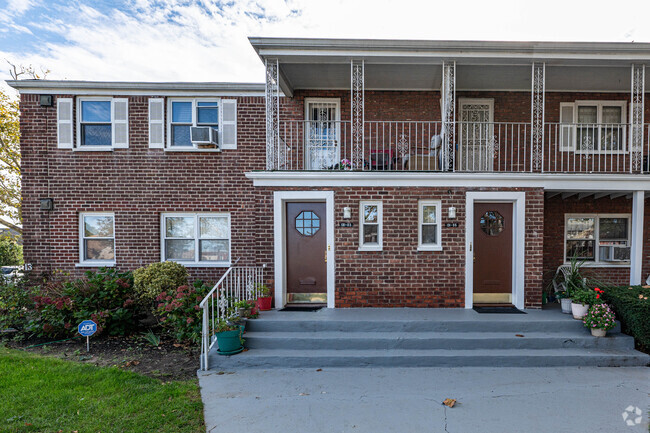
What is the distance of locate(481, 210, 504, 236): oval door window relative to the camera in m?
6.60

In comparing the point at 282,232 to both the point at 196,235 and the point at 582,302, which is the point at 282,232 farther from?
the point at 582,302

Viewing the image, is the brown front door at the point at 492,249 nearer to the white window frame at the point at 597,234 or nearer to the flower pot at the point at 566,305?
the flower pot at the point at 566,305

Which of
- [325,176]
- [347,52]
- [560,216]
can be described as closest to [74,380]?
[325,176]

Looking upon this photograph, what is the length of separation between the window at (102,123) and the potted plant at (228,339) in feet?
18.8

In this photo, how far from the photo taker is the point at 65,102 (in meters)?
7.92

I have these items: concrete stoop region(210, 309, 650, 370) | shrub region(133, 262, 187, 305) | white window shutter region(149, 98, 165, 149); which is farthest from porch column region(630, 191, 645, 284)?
white window shutter region(149, 98, 165, 149)

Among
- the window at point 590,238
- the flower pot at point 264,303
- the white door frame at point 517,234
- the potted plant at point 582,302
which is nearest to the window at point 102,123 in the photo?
the flower pot at point 264,303

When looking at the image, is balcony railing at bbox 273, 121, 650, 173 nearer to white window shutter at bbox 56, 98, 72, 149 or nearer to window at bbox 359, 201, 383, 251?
window at bbox 359, 201, 383, 251

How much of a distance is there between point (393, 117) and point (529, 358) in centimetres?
590

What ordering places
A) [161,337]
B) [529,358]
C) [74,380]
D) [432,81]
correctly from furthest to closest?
[432,81]
[161,337]
[529,358]
[74,380]

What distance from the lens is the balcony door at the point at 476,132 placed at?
796cm

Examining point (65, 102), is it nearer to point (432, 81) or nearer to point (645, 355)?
point (432, 81)

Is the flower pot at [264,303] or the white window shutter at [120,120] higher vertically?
the white window shutter at [120,120]

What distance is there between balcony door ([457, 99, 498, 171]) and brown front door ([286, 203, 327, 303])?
419cm
